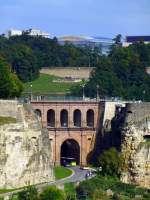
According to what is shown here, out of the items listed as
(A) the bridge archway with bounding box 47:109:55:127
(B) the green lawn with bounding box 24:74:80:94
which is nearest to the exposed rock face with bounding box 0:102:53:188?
(A) the bridge archway with bounding box 47:109:55:127

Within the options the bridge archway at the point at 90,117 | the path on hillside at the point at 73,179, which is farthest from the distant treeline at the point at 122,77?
the path on hillside at the point at 73,179

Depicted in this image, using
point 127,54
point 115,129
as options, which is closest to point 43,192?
point 115,129

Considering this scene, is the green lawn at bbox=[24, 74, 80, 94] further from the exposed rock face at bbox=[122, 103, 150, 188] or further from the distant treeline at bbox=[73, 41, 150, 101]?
the exposed rock face at bbox=[122, 103, 150, 188]

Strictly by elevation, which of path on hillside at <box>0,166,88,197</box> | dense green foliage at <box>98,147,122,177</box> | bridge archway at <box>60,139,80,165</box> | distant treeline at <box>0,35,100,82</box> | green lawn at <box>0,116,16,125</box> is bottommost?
path on hillside at <box>0,166,88,197</box>

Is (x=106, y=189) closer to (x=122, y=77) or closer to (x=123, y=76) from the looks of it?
(x=122, y=77)

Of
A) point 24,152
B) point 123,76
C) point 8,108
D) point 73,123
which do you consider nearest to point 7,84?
point 8,108

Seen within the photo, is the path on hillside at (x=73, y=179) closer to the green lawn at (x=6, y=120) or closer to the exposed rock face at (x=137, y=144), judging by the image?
the exposed rock face at (x=137, y=144)

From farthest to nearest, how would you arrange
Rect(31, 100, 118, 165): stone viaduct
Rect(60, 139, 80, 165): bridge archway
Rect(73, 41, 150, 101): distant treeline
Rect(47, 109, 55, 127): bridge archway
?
1. Rect(73, 41, 150, 101): distant treeline
2. Rect(60, 139, 80, 165): bridge archway
3. Rect(47, 109, 55, 127): bridge archway
4. Rect(31, 100, 118, 165): stone viaduct
